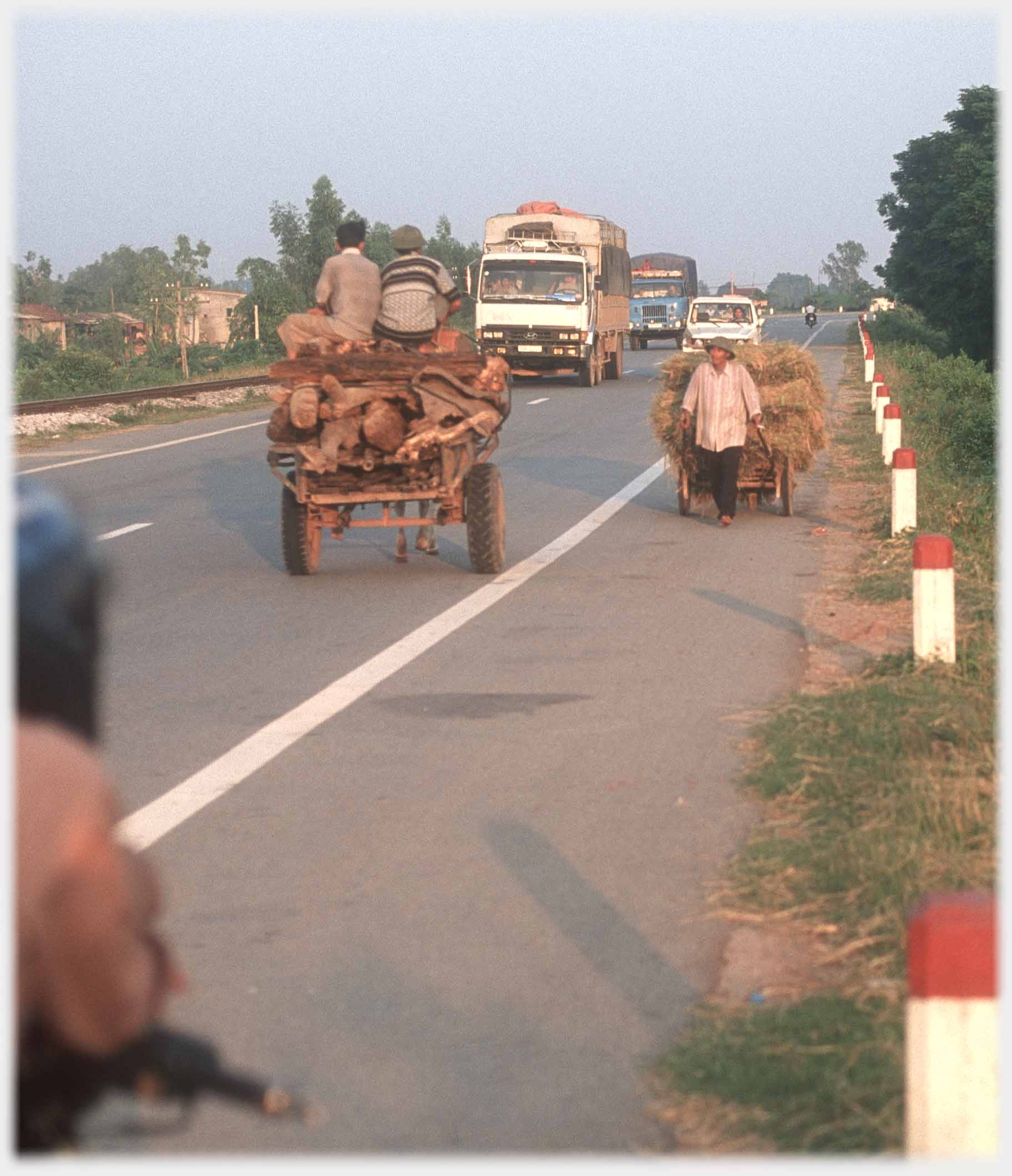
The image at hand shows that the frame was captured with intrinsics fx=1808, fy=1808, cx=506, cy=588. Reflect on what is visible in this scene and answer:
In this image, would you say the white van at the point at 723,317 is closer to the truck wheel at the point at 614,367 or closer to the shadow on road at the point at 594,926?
the truck wheel at the point at 614,367

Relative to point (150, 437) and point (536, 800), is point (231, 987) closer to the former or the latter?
point (536, 800)

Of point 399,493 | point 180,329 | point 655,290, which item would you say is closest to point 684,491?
point 399,493

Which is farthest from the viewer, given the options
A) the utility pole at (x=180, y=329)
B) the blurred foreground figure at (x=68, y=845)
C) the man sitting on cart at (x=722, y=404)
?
the utility pole at (x=180, y=329)

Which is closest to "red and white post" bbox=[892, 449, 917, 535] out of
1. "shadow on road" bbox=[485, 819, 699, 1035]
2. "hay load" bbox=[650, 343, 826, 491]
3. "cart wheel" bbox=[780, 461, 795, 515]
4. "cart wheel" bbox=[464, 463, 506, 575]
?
"hay load" bbox=[650, 343, 826, 491]

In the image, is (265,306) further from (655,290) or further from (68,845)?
(68,845)

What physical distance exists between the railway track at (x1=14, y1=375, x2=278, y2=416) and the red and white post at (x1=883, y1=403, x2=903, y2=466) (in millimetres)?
16085

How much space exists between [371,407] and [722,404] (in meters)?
4.02

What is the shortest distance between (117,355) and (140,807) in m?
73.9

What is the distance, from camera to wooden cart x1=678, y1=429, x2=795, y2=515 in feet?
51.6

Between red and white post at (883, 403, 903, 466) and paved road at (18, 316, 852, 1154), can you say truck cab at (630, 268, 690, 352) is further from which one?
paved road at (18, 316, 852, 1154)

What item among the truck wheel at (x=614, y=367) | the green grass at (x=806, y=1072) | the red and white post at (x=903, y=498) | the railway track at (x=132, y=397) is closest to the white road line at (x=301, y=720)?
the green grass at (x=806, y=1072)

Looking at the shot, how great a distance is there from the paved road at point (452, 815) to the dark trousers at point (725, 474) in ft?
2.93

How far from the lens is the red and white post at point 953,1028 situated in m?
2.39

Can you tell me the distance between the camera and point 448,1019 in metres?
4.52
